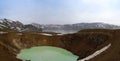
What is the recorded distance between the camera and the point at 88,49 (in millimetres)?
68625

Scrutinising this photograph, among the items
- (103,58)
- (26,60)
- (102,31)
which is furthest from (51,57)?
(102,31)

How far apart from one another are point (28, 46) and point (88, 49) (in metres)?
19.3

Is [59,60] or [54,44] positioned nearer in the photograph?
[59,60]

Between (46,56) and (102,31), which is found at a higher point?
(102,31)

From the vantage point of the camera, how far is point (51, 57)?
195ft

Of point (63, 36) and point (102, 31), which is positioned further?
point (63, 36)

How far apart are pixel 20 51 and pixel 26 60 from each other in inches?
639

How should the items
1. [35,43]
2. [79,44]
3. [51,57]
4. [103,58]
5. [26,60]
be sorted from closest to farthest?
[103,58] → [26,60] → [51,57] → [79,44] → [35,43]

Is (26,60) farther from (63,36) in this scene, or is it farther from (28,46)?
(63,36)

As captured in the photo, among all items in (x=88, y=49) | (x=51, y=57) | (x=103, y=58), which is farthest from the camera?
(x=88, y=49)

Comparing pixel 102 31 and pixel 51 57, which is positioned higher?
pixel 102 31

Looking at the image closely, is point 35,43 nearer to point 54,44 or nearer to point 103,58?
point 54,44

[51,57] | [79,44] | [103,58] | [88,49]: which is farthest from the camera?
[79,44]

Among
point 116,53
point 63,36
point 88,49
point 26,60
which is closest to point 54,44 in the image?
point 63,36
